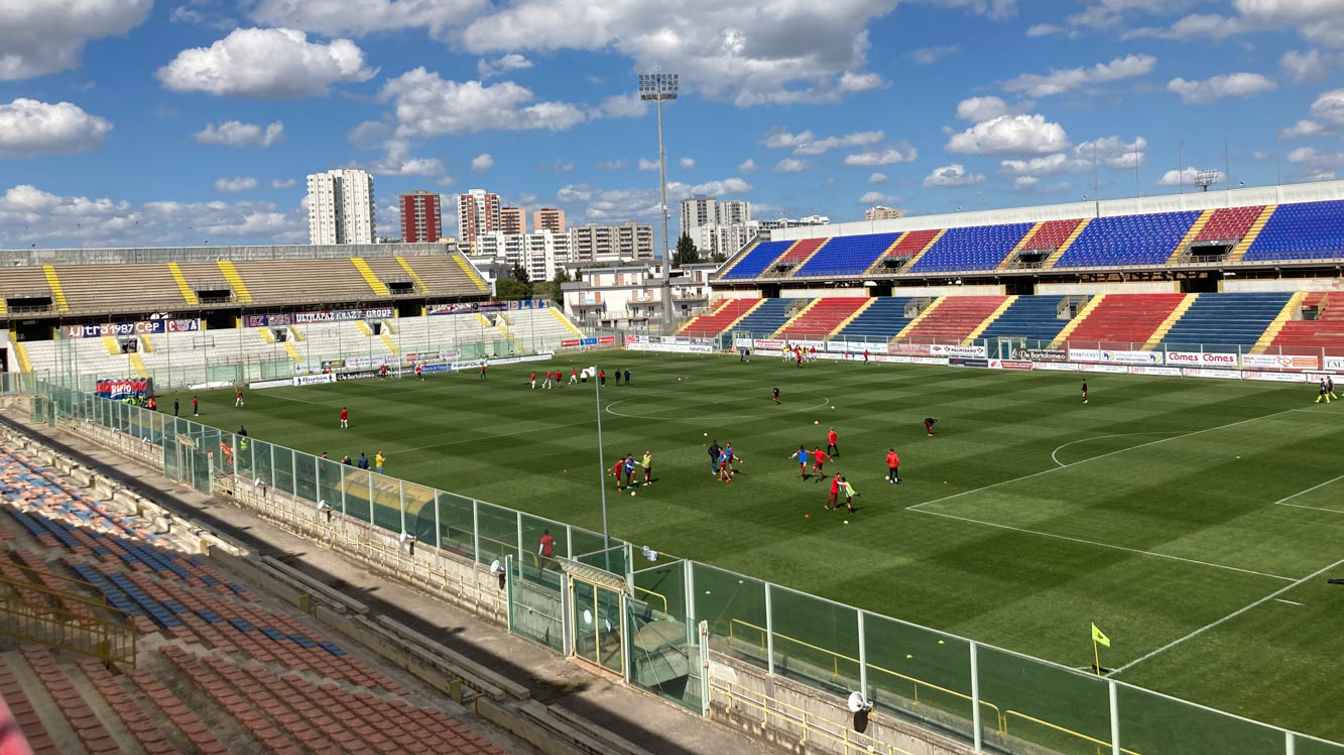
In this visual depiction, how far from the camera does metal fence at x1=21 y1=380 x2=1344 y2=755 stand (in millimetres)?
11367

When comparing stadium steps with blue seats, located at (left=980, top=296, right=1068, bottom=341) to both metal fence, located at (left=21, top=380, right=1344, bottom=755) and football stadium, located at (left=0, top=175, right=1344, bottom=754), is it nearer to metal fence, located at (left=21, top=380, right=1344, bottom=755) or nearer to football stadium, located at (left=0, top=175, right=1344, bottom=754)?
football stadium, located at (left=0, top=175, right=1344, bottom=754)

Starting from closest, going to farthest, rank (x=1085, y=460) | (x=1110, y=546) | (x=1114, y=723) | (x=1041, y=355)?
(x=1114, y=723), (x=1110, y=546), (x=1085, y=460), (x=1041, y=355)

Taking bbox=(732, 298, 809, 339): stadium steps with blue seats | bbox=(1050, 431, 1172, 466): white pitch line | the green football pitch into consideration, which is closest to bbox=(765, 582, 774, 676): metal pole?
the green football pitch

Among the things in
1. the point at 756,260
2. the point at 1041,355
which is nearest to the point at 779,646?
the point at 1041,355

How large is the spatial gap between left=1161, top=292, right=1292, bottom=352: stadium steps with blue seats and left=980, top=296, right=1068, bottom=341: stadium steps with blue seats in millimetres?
7972

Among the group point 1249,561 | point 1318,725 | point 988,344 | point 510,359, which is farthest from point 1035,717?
point 510,359

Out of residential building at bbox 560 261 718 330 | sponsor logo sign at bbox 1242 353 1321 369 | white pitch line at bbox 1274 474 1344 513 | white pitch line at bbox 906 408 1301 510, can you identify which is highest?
residential building at bbox 560 261 718 330

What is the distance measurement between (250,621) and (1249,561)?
67.0ft

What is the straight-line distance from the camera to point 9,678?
15094 millimetres

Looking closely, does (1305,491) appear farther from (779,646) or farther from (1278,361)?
(1278,361)

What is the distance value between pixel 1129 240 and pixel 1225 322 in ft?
52.3

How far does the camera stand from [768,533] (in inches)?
1034

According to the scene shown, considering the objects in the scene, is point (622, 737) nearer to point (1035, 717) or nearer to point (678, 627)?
point (678, 627)

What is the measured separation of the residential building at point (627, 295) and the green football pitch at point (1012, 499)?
81424 mm
